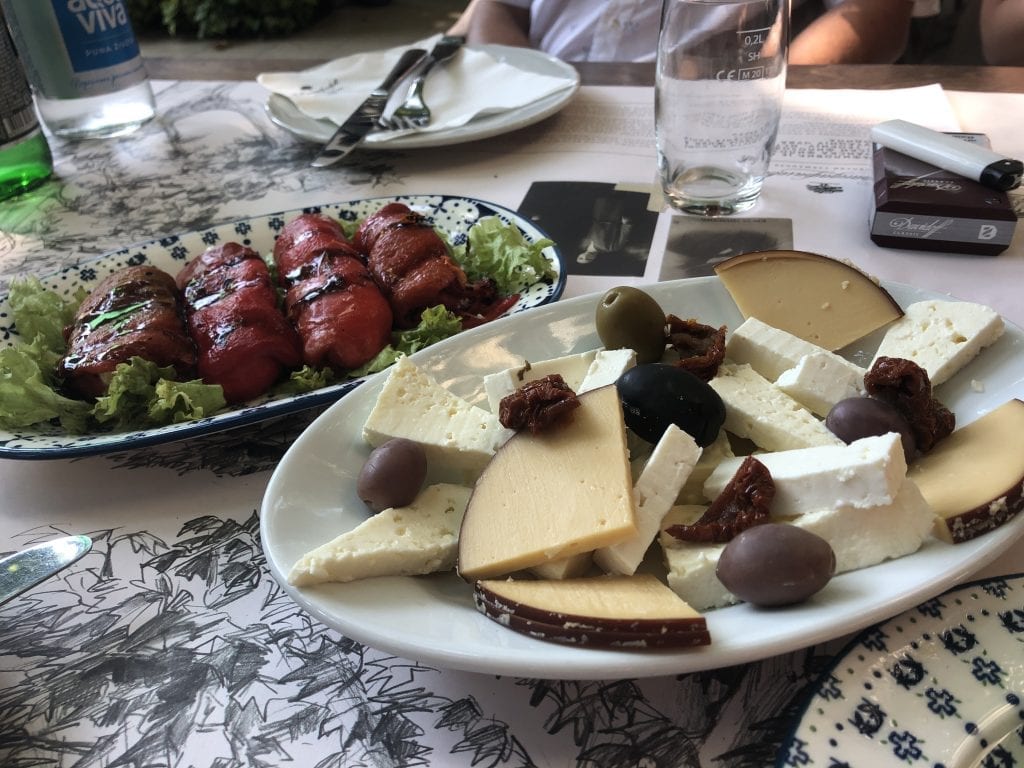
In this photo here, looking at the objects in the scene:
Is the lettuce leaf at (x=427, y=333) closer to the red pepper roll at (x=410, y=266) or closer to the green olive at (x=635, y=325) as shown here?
the red pepper roll at (x=410, y=266)

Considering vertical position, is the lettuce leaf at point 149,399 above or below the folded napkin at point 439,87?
below

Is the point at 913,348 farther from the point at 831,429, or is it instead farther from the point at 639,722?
the point at 639,722

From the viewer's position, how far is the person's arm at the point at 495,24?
6.53 ft

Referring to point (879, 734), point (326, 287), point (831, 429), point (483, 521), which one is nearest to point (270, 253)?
point (326, 287)

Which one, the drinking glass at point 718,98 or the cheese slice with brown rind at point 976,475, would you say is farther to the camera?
the drinking glass at point 718,98

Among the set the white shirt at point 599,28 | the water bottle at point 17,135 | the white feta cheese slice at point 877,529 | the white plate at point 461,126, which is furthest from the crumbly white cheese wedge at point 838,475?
the white shirt at point 599,28

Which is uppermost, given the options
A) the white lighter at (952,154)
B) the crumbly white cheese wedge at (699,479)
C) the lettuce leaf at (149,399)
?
the white lighter at (952,154)

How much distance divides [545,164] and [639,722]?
3.44 ft

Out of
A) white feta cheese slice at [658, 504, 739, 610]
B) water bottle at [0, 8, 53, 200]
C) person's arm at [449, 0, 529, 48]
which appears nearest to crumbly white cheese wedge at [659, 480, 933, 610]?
white feta cheese slice at [658, 504, 739, 610]

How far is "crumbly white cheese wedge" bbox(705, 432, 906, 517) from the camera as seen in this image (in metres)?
0.56

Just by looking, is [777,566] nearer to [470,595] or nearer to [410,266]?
[470,595]

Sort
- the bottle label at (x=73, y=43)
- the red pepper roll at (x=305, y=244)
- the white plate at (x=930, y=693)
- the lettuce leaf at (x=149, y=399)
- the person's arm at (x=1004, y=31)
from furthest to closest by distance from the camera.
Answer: the person's arm at (x=1004, y=31), the bottle label at (x=73, y=43), the red pepper roll at (x=305, y=244), the lettuce leaf at (x=149, y=399), the white plate at (x=930, y=693)

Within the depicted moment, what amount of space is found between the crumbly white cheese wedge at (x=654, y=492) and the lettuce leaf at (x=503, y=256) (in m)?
0.44

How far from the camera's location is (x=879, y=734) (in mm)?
486
